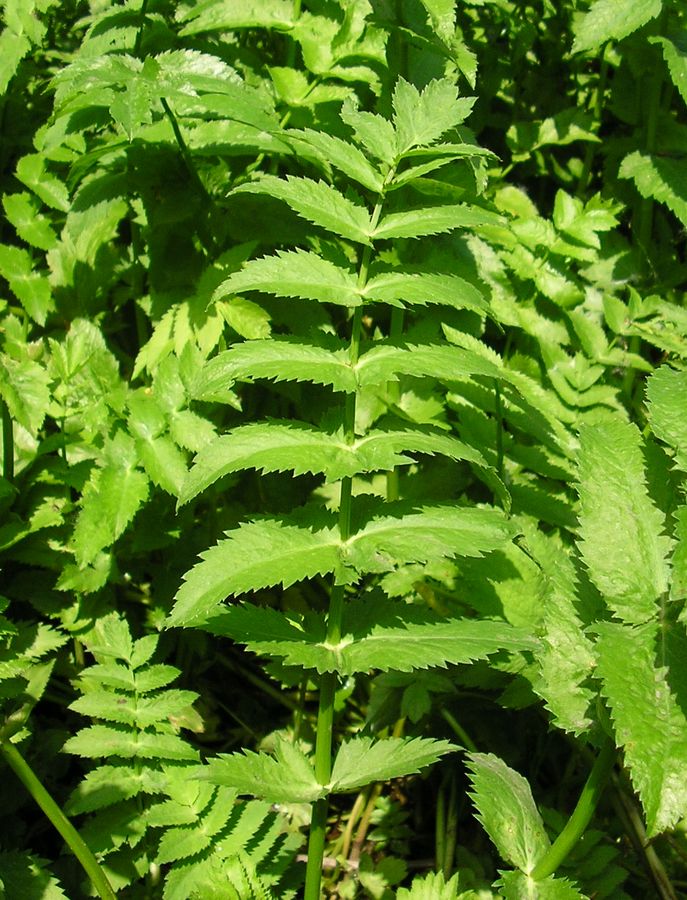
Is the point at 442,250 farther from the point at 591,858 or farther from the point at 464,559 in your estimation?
the point at 591,858

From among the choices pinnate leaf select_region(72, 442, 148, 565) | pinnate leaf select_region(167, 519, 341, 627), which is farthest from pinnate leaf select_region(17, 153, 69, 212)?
pinnate leaf select_region(167, 519, 341, 627)

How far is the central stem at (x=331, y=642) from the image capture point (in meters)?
1.67

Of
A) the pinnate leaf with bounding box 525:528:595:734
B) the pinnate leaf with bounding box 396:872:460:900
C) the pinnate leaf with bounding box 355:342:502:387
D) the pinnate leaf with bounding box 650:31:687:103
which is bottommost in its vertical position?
the pinnate leaf with bounding box 396:872:460:900

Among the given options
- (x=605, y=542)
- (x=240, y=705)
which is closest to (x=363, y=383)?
(x=605, y=542)

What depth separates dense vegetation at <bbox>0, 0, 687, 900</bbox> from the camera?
1.64 m

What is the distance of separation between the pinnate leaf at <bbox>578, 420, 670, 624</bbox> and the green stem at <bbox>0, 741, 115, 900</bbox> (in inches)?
47.2

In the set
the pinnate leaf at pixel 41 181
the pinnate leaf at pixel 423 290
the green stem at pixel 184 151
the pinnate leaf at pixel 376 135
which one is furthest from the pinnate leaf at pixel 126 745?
the pinnate leaf at pixel 41 181

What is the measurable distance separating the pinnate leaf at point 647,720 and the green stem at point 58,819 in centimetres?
114

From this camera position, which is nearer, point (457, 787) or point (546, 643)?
point (546, 643)

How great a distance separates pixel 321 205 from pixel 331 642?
83cm

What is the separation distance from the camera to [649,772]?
1.43 metres

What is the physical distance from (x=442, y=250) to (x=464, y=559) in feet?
3.14

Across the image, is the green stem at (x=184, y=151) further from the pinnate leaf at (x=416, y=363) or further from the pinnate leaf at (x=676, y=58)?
the pinnate leaf at (x=676, y=58)

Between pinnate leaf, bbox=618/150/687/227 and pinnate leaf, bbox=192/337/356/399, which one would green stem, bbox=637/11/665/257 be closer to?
pinnate leaf, bbox=618/150/687/227
